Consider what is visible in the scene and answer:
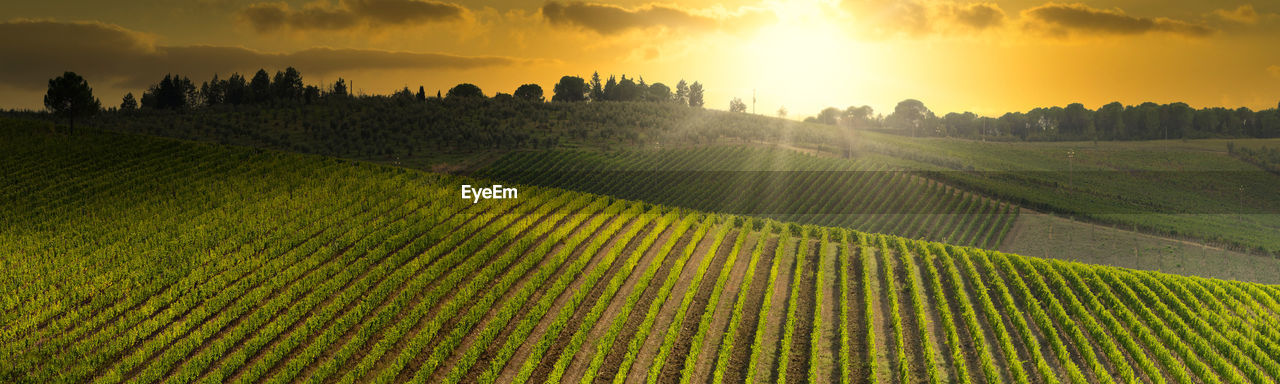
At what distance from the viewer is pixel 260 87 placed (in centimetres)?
14188

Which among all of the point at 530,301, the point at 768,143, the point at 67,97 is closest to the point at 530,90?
the point at 768,143

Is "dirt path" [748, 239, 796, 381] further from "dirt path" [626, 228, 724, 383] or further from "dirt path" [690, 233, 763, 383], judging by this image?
"dirt path" [626, 228, 724, 383]

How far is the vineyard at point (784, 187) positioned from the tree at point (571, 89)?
3596 inches

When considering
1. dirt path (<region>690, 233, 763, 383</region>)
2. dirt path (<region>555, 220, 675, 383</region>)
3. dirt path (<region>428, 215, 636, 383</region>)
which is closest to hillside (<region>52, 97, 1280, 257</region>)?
dirt path (<region>690, 233, 763, 383</region>)

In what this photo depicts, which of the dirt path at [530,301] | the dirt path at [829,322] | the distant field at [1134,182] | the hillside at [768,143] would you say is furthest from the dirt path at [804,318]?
the distant field at [1134,182]

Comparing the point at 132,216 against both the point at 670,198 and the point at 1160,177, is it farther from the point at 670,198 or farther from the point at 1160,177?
the point at 1160,177

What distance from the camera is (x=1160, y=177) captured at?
126 meters

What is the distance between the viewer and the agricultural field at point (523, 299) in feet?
99.5

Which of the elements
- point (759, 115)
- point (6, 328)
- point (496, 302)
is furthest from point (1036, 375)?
point (759, 115)

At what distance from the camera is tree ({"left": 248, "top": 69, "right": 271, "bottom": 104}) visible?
139375mm

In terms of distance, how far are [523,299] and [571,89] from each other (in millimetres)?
163921

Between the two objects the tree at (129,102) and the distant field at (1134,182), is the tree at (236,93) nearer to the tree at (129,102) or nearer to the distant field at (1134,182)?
the tree at (129,102)

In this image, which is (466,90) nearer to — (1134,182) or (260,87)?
(260,87)

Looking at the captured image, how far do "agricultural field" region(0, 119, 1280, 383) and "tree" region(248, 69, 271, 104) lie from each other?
3566 inches
